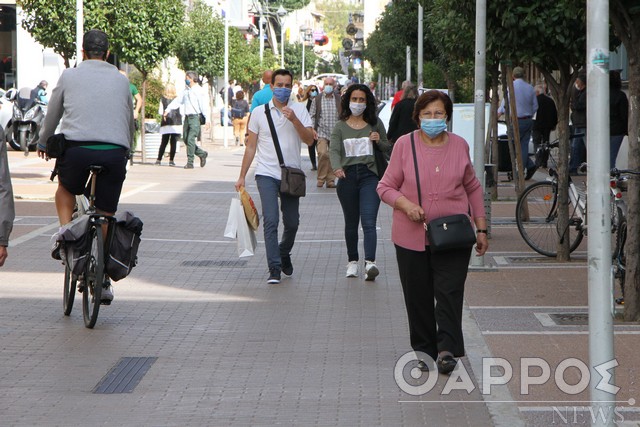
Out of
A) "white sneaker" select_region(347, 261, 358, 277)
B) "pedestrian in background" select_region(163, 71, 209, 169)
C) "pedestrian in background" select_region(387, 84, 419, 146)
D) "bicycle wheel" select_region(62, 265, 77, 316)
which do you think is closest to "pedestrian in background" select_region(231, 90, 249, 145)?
"pedestrian in background" select_region(163, 71, 209, 169)

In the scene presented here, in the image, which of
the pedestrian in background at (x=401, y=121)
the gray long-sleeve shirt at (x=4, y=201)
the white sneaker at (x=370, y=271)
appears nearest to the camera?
the gray long-sleeve shirt at (x=4, y=201)

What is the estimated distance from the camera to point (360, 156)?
11.6m

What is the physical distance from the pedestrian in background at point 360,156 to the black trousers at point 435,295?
3948mm

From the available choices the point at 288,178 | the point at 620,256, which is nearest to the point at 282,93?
the point at 288,178

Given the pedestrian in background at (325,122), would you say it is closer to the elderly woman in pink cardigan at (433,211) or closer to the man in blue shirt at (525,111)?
the man in blue shirt at (525,111)

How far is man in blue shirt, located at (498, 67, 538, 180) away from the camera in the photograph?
22.5 meters

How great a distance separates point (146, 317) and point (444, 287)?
10.1 ft

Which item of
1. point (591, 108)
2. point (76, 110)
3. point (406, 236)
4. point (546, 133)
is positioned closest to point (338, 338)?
point (406, 236)

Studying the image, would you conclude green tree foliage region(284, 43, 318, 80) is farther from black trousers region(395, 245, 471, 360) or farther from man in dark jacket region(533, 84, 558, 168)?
black trousers region(395, 245, 471, 360)

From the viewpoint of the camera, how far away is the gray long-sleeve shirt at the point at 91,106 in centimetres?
919

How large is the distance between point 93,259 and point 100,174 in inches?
24.1

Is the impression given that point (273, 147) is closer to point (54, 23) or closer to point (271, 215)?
point (271, 215)

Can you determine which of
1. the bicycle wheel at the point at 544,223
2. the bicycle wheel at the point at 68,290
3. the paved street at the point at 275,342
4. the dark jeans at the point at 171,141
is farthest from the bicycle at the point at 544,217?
the dark jeans at the point at 171,141

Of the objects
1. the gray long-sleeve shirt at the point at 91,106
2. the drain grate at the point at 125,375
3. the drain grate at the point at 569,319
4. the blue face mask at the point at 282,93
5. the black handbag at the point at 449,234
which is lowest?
the drain grate at the point at 125,375
